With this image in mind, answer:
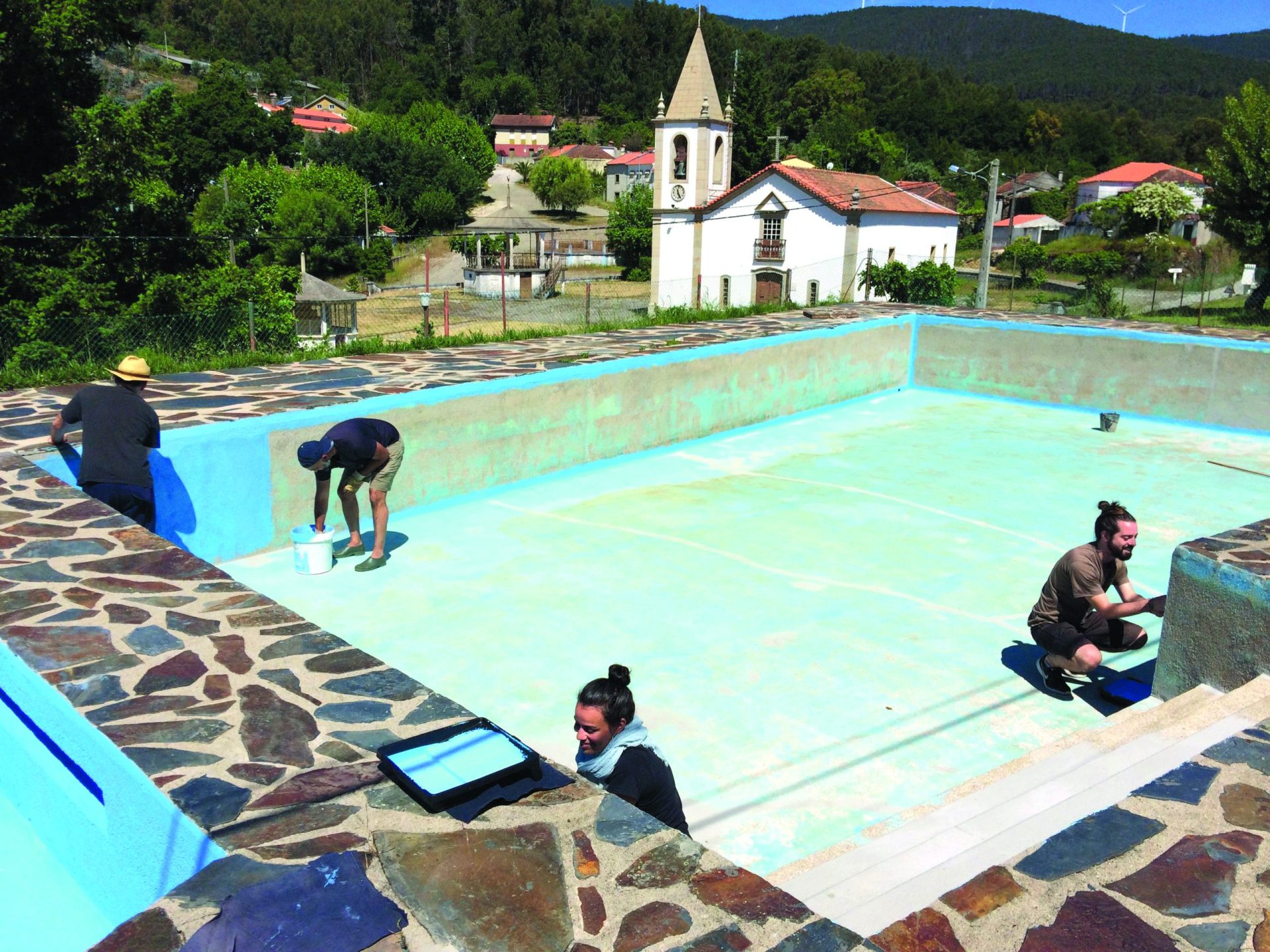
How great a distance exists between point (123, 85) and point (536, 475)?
12471 cm

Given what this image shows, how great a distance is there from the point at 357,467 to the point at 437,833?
5.28 m

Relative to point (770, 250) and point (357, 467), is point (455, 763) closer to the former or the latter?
point (357, 467)

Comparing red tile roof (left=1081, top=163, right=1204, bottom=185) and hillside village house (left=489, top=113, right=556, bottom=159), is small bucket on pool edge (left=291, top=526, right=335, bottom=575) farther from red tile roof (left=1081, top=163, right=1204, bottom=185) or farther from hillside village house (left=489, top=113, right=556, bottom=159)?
hillside village house (left=489, top=113, right=556, bottom=159)

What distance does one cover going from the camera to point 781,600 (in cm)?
841

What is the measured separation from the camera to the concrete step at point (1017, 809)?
12.5 feet

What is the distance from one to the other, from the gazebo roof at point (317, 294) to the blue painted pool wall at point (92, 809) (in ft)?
101

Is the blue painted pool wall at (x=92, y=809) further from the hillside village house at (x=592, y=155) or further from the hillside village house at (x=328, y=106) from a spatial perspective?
the hillside village house at (x=328, y=106)

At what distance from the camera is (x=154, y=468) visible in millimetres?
8109

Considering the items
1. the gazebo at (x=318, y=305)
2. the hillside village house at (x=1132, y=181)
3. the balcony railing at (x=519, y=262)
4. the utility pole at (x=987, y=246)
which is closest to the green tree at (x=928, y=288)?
the utility pole at (x=987, y=246)

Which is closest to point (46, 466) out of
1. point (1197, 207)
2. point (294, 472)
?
point (294, 472)

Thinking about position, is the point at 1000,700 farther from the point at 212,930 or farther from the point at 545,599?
the point at 212,930

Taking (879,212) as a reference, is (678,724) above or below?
below

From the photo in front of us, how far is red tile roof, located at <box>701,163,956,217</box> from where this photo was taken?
4131 centimetres

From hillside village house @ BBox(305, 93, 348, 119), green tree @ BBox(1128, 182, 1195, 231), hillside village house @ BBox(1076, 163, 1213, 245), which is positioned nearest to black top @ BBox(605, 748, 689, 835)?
green tree @ BBox(1128, 182, 1195, 231)
